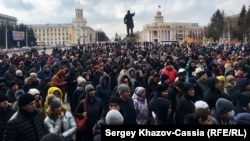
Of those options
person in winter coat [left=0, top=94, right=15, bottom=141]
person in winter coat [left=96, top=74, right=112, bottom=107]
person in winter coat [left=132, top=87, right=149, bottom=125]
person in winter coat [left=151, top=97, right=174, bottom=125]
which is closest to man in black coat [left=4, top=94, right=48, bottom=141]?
person in winter coat [left=0, top=94, right=15, bottom=141]

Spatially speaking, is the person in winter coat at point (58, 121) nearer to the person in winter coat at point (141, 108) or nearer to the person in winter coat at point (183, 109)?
the person in winter coat at point (141, 108)

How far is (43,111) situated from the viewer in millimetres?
7098

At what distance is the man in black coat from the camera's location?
5379mm

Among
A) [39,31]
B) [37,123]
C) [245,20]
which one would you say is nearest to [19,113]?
[37,123]

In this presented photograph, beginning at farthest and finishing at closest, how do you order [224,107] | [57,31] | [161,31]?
[57,31], [161,31], [224,107]

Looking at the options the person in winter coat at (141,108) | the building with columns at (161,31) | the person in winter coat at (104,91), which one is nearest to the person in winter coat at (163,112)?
the person in winter coat at (141,108)

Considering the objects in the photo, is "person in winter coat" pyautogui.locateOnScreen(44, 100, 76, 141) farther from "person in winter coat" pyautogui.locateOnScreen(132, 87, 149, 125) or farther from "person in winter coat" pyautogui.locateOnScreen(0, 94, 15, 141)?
"person in winter coat" pyautogui.locateOnScreen(132, 87, 149, 125)

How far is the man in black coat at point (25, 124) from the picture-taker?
212 inches

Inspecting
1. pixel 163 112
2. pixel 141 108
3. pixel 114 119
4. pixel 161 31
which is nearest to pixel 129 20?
pixel 141 108

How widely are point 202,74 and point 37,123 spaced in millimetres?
4413

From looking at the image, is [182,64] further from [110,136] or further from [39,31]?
[39,31]

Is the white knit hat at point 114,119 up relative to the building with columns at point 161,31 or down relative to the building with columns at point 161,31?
A: down

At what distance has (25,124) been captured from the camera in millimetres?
5441

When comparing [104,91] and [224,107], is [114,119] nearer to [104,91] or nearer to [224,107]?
[224,107]
